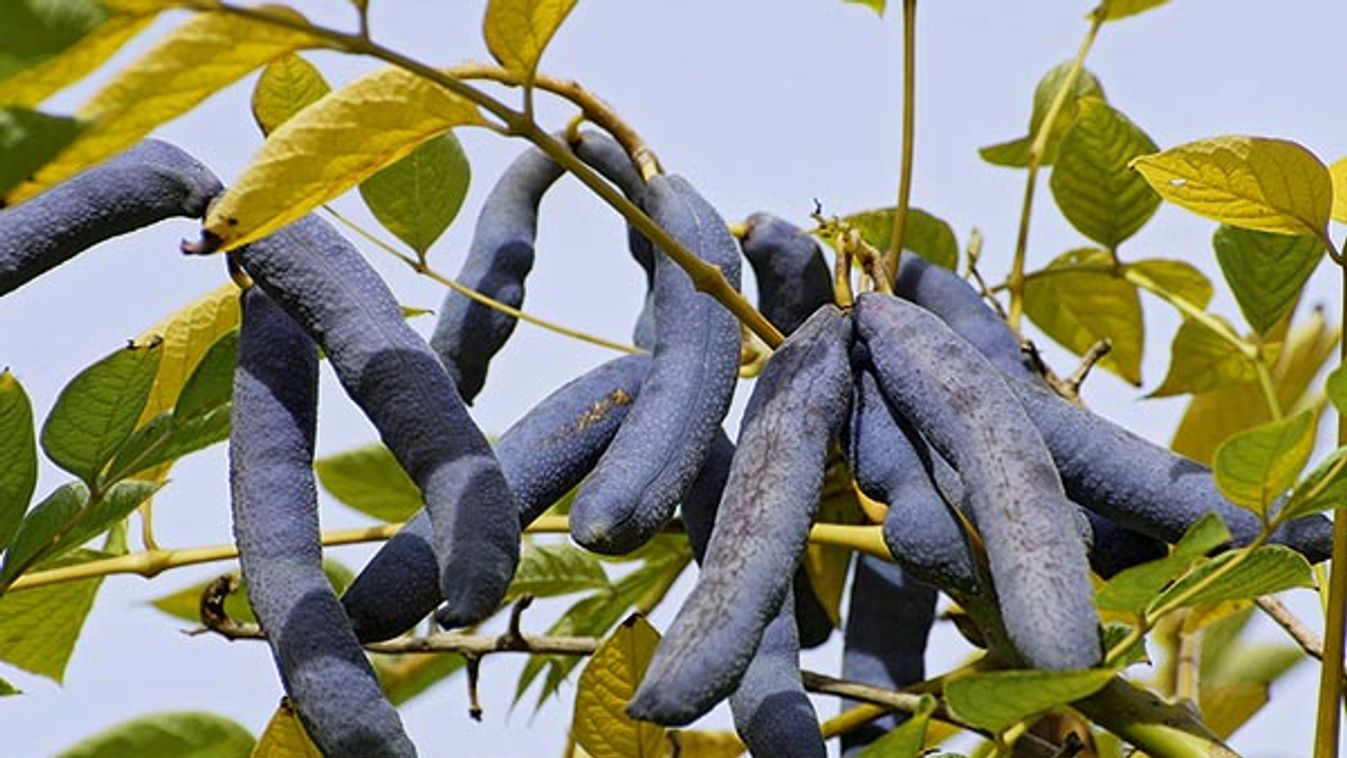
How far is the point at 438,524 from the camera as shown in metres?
0.85

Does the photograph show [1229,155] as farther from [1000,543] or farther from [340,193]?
[340,193]

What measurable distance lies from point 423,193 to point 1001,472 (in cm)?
59

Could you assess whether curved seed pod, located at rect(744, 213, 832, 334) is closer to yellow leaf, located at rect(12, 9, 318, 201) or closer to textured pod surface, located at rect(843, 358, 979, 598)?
textured pod surface, located at rect(843, 358, 979, 598)

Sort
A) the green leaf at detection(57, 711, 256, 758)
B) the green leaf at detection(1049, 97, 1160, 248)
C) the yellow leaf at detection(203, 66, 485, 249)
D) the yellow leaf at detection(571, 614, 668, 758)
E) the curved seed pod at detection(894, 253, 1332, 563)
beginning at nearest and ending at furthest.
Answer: the yellow leaf at detection(203, 66, 485, 249) < the curved seed pod at detection(894, 253, 1332, 563) < the yellow leaf at detection(571, 614, 668, 758) < the green leaf at detection(57, 711, 256, 758) < the green leaf at detection(1049, 97, 1160, 248)

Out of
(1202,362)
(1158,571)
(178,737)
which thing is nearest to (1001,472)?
(1158,571)

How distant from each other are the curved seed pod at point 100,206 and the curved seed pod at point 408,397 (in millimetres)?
39

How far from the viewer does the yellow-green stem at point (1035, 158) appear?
1.45 meters

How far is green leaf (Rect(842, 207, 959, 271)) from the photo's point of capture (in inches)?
59.5

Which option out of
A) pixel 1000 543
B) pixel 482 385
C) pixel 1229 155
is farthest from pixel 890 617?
pixel 1000 543

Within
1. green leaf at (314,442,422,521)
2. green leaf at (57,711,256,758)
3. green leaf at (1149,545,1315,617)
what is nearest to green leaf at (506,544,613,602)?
green leaf at (314,442,422,521)

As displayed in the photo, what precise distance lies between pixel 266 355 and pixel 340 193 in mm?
124

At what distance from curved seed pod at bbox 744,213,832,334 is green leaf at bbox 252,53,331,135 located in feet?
0.84

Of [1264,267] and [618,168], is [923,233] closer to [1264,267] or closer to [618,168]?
[1264,267]

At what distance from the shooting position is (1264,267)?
1.32 meters
